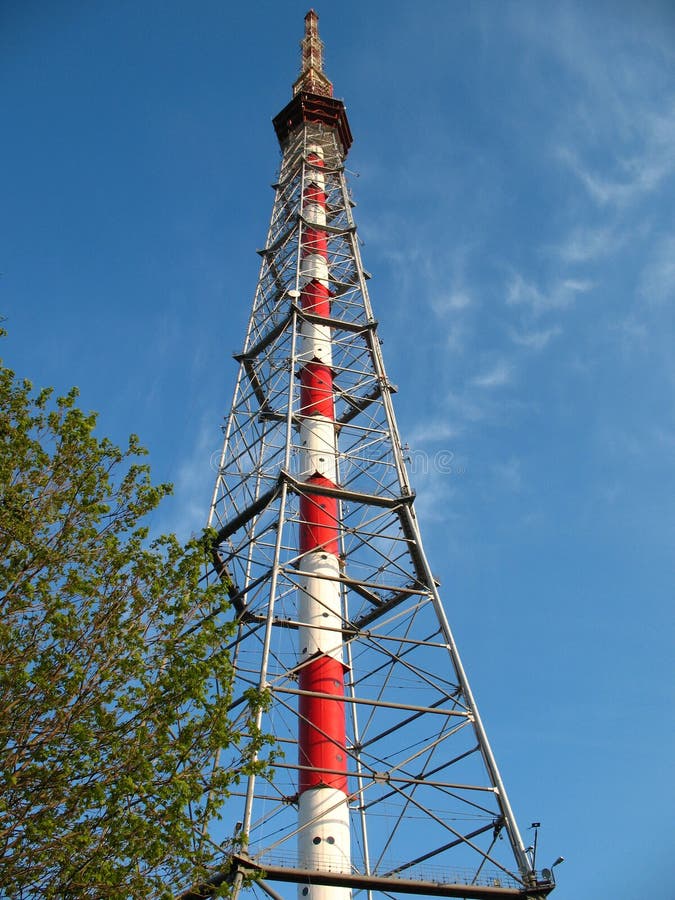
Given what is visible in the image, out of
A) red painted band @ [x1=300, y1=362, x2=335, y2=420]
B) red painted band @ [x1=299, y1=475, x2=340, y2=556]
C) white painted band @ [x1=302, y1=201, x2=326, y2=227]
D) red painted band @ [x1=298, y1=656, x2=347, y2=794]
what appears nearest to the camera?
red painted band @ [x1=298, y1=656, x2=347, y2=794]

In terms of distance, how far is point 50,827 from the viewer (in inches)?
396

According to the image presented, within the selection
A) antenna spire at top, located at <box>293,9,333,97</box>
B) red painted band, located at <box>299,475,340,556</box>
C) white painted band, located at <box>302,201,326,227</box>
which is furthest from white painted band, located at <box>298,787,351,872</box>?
antenna spire at top, located at <box>293,9,333,97</box>

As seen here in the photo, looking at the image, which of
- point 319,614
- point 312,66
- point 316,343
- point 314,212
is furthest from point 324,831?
point 312,66

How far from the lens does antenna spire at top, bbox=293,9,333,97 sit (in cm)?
4725

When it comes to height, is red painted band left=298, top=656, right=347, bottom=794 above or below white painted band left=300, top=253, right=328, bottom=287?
below

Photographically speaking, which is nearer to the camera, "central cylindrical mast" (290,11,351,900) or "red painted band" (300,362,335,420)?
"central cylindrical mast" (290,11,351,900)

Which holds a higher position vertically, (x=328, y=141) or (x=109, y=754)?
Result: (x=328, y=141)

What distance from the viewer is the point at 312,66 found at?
160 ft

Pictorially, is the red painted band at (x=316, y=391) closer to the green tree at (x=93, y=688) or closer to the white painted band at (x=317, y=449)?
the white painted band at (x=317, y=449)

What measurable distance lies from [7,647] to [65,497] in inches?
109

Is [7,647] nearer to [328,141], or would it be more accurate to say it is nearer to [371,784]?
[371,784]

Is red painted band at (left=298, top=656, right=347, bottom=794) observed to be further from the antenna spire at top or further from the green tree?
the antenna spire at top

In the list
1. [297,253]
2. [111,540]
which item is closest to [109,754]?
[111,540]

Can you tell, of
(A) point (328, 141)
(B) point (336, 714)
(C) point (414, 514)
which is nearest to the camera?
(B) point (336, 714)
